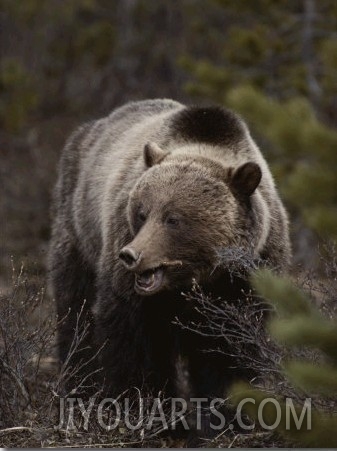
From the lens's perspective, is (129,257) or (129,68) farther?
(129,68)

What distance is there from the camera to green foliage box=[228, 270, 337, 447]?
4.58 m

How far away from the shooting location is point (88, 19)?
21.8 metres

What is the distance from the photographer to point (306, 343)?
471 centimetres

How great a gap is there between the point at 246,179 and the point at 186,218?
1.44 ft

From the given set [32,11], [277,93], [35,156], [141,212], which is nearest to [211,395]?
[141,212]

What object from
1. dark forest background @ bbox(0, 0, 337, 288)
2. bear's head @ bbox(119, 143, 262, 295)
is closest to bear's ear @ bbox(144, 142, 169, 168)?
bear's head @ bbox(119, 143, 262, 295)

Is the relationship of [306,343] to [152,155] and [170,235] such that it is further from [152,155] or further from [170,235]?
[152,155]

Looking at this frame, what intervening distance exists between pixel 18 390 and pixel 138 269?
0.93m

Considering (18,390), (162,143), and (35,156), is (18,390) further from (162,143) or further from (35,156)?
(35,156)

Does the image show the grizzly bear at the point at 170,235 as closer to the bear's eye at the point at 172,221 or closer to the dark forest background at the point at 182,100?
the bear's eye at the point at 172,221

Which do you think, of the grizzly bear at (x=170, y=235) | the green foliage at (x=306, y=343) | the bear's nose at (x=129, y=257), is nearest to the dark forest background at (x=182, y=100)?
the green foliage at (x=306, y=343)

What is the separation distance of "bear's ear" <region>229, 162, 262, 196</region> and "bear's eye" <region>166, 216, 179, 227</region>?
415 millimetres

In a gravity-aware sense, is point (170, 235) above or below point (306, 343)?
below

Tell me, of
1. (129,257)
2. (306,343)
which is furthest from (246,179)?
(306,343)
